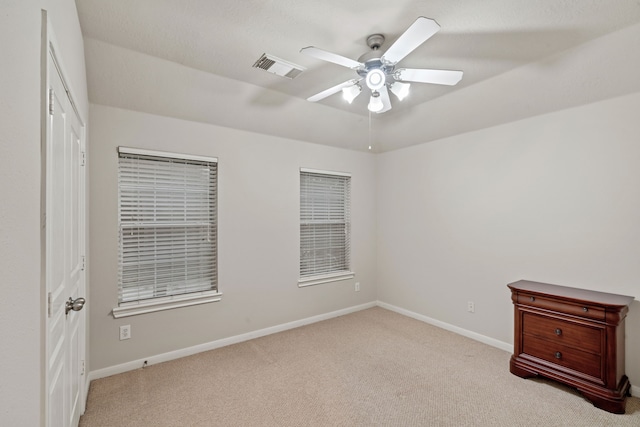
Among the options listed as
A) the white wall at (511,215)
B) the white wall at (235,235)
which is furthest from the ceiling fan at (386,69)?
the white wall at (511,215)

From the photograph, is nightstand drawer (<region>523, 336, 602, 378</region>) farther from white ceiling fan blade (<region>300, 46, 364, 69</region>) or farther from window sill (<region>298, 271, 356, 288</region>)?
white ceiling fan blade (<region>300, 46, 364, 69</region>)

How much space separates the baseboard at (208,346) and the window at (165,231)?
463 mm

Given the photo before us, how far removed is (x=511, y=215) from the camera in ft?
10.7

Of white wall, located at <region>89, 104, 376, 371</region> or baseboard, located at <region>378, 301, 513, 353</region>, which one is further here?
baseboard, located at <region>378, 301, 513, 353</region>

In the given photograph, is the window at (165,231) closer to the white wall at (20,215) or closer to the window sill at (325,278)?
the window sill at (325,278)

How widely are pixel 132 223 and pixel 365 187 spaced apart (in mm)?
3086

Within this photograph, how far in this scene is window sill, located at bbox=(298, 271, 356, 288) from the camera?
4025 mm

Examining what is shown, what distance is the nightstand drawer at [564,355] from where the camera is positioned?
2369 mm

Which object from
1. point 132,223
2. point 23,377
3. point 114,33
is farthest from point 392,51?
point 132,223

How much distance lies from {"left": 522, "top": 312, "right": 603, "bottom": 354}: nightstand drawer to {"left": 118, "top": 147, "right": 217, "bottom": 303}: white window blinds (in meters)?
3.08

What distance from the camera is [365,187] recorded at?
15.4ft

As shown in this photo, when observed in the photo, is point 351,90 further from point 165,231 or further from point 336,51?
point 165,231

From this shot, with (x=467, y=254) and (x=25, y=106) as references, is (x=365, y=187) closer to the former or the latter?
(x=467, y=254)

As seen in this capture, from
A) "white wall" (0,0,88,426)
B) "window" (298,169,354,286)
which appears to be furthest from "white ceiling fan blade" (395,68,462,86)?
"window" (298,169,354,286)
